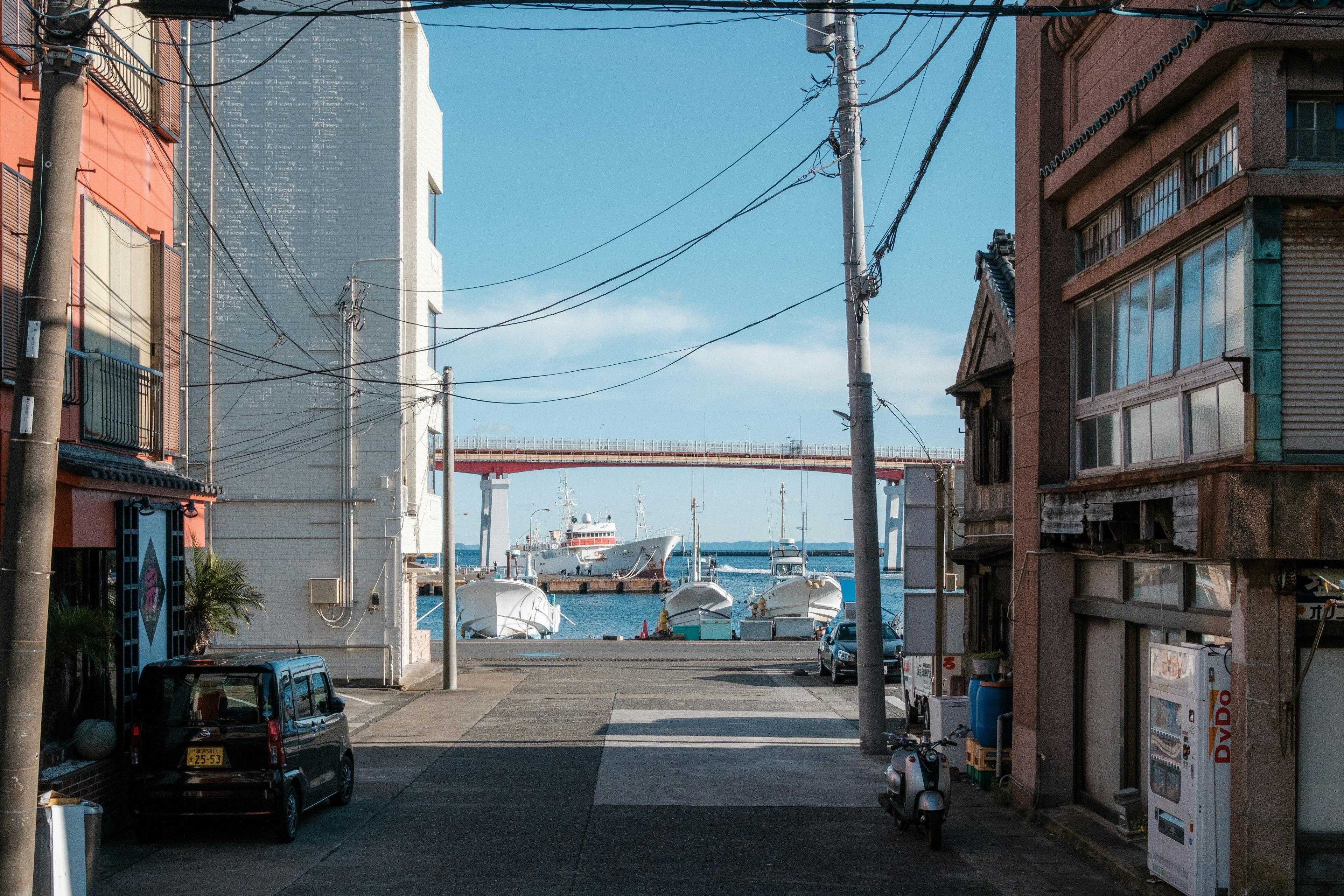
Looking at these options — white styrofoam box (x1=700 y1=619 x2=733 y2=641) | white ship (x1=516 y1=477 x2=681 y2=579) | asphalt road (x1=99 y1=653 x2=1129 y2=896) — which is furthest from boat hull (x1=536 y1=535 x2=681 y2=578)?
asphalt road (x1=99 y1=653 x2=1129 y2=896)

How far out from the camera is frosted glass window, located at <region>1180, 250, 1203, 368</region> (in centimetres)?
1052

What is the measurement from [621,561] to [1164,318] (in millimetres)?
150735

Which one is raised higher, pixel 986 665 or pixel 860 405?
pixel 860 405

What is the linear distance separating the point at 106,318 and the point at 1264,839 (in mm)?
12313

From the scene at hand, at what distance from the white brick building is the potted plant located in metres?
15.3

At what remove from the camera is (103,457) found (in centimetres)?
1307

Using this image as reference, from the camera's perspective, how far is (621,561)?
16075 centimetres

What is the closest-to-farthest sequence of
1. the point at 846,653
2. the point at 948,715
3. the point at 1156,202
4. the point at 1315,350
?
the point at 1315,350 < the point at 1156,202 < the point at 948,715 < the point at 846,653

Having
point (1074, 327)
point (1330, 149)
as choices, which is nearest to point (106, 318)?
point (1074, 327)

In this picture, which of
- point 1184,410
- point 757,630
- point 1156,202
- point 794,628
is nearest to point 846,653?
point 1156,202

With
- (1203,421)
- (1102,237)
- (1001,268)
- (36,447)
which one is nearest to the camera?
(36,447)

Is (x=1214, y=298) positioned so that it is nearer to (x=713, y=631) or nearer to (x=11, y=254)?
(x=11, y=254)

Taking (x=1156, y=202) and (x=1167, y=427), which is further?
(x=1156, y=202)

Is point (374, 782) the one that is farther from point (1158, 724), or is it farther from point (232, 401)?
point (232, 401)
